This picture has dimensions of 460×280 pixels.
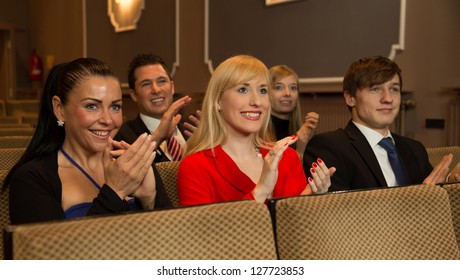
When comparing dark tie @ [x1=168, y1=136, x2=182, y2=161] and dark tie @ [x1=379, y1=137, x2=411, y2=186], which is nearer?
dark tie @ [x1=379, y1=137, x2=411, y2=186]

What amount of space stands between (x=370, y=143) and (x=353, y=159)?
0.45 feet

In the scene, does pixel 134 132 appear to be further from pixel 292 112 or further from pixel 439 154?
pixel 439 154

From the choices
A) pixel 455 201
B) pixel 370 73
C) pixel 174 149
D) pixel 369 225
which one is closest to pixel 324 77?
pixel 174 149

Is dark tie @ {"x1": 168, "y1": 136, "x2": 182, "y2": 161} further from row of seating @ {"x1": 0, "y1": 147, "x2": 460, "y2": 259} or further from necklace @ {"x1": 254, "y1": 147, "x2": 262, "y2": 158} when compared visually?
row of seating @ {"x1": 0, "y1": 147, "x2": 460, "y2": 259}

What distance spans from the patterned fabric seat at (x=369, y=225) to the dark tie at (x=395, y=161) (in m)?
0.80

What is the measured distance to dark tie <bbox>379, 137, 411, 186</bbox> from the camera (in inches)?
85.6

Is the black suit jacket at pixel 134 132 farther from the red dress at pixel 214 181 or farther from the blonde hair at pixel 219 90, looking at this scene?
the red dress at pixel 214 181

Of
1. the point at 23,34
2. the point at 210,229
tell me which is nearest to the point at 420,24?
the point at 210,229

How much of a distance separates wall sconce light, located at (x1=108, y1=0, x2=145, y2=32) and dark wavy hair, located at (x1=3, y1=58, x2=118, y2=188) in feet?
21.6

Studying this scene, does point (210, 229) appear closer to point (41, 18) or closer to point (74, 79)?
point (74, 79)

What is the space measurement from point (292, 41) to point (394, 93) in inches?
135

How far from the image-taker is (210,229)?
3.47ft

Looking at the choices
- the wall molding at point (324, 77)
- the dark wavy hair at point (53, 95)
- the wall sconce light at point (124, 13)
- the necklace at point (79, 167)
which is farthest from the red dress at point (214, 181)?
the wall sconce light at point (124, 13)

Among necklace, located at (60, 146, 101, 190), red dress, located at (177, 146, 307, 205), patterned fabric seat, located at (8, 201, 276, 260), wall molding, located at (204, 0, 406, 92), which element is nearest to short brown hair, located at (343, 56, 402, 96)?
red dress, located at (177, 146, 307, 205)
